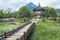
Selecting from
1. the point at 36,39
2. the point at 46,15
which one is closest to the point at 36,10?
the point at 46,15

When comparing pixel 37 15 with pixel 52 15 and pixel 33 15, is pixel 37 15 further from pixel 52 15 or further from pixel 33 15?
pixel 52 15

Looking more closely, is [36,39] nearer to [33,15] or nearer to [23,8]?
[23,8]

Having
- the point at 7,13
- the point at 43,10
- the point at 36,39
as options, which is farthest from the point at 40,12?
the point at 36,39

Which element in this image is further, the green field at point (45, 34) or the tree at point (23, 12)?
the tree at point (23, 12)

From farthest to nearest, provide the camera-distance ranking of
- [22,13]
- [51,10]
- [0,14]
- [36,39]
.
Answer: [51,10] → [22,13] → [0,14] → [36,39]

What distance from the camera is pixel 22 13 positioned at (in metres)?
74.2

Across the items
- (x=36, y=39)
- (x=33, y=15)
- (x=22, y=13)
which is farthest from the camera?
(x=33, y=15)

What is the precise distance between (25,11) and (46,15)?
935 cm

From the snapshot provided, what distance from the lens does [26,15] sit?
248ft

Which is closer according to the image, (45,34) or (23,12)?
(45,34)

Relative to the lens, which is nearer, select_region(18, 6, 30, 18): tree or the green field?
the green field

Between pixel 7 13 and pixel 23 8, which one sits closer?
pixel 23 8

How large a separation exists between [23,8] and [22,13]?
268 centimetres

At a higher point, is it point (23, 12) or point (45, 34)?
point (23, 12)
